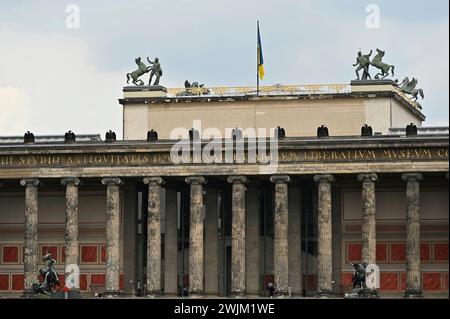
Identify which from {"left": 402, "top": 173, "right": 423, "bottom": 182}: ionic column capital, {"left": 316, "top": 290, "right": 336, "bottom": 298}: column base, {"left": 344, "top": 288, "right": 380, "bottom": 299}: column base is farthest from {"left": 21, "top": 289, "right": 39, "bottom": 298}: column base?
{"left": 402, "top": 173, "right": 423, "bottom": 182}: ionic column capital

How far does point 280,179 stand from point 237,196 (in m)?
2.68

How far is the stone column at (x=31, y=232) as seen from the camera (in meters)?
139

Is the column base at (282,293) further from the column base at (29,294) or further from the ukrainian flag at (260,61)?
the ukrainian flag at (260,61)

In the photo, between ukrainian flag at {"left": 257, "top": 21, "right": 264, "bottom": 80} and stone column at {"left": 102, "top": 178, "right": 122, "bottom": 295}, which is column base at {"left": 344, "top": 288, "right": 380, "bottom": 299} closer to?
stone column at {"left": 102, "top": 178, "right": 122, "bottom": 295}

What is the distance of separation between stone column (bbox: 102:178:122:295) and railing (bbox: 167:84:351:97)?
26.1 feet

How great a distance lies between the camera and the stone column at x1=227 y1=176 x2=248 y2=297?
13712 centimetres

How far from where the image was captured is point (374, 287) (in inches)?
5285

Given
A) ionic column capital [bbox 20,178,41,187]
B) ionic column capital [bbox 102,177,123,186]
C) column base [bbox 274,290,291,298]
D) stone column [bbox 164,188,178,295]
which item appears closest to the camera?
column base [bbox 274,290,291,298]

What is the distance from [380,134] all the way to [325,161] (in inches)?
138

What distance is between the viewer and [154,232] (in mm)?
138625

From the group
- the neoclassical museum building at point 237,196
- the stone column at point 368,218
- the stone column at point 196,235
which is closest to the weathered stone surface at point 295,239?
the neoclassical museum building at point 237,196

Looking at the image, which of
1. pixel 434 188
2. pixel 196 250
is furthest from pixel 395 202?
pixel 196 250

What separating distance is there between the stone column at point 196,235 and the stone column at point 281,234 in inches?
169

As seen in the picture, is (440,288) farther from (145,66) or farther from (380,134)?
(145,66)
